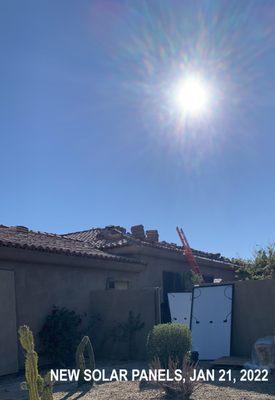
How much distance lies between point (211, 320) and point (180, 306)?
6.23ft

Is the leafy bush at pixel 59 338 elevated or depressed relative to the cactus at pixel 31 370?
depressed

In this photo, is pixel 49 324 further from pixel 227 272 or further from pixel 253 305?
pixel 227 272

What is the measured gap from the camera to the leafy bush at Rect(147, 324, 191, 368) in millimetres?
9711

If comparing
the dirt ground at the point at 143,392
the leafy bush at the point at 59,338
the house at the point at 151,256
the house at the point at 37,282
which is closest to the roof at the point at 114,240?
the house at the point at 151,256

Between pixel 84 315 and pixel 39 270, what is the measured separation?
2.44 m

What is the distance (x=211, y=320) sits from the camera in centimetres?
1280

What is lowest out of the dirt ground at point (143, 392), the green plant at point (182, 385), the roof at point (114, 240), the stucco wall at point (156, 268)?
the dirt ground at point (143, 392)

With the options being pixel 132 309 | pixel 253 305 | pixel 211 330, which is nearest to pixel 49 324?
pixel 132 309

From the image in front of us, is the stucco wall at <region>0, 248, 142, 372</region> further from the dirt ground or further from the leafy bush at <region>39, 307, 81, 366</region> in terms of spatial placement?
the dirt ground

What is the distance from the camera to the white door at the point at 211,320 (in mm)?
12281

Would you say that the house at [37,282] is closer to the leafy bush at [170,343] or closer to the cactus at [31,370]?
the leafy bush at [170,343]

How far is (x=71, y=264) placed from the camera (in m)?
13.7

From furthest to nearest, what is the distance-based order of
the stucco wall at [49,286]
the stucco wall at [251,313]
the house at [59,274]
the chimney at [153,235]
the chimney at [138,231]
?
1. the chimney at [153,235]
2. the chimney at [138,231]
3. the stucco wall at [49,286]
4. the stucco wall at [251,313]
5. the house at [59,274]

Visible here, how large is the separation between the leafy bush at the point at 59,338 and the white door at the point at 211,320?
125 inches
